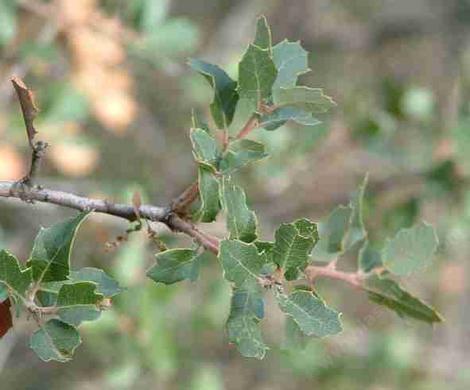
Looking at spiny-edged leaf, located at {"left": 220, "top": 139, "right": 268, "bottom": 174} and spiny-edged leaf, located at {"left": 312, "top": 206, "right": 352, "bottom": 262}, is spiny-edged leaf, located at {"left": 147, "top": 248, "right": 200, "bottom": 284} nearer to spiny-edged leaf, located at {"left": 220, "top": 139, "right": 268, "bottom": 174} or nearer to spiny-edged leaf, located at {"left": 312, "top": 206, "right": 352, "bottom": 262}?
spiny-edged leaf, located at {"left": 220, "top": 139, "right": 268, "bottom": 174}

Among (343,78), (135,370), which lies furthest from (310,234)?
(343,78)

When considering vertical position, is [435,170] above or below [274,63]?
below

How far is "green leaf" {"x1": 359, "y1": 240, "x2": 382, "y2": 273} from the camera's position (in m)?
1.04

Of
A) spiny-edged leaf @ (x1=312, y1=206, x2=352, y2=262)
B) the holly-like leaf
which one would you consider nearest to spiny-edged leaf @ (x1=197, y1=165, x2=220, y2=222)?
the holly-like leaf

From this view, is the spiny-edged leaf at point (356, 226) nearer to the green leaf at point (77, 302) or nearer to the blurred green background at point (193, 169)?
the blurred green background at point (193, 169)

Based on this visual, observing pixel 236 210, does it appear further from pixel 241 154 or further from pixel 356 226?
pixel 356 226

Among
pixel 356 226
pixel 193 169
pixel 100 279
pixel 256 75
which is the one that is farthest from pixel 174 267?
pixel 193 169

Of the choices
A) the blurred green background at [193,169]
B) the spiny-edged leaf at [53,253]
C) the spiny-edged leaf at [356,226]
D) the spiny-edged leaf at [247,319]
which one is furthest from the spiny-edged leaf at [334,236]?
the spiny-edged leaf at [53,253]

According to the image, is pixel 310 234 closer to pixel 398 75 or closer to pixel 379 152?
pixel 379 152

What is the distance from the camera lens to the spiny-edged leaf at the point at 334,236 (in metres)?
1.06

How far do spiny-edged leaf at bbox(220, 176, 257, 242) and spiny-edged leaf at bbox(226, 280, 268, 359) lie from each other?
0.15 ft

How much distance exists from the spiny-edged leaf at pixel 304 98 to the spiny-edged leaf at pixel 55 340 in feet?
0.85

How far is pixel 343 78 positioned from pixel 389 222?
5.44 ft

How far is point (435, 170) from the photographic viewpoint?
1.80 m
